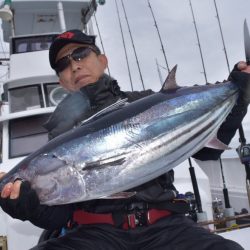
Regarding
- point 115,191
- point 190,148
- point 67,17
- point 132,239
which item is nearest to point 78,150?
point 115,191

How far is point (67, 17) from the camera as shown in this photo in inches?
338

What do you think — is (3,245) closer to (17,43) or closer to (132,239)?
(132,239)

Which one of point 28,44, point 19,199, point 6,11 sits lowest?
point 19,199

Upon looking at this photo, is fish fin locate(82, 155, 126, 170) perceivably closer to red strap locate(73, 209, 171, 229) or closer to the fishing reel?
red strap locate(73, 209, 171, 229)

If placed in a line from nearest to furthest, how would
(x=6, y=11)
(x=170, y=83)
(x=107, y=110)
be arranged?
(x=107, y=110) < (x=170, y=83) < (x=6, y=11)

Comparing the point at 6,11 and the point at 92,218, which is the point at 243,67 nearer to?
the point at 92,218

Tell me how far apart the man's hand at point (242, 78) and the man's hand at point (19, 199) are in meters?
1.51

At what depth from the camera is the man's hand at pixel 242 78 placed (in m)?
2.43

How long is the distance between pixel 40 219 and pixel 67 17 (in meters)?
7.07

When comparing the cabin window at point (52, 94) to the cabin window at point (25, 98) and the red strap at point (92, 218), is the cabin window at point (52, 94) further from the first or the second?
the red strap at point (92, 218)

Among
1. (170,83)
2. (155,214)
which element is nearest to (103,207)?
(155,214)

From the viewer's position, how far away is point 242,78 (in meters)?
2.43

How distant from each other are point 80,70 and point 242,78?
122cm

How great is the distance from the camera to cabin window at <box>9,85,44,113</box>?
6.24m
